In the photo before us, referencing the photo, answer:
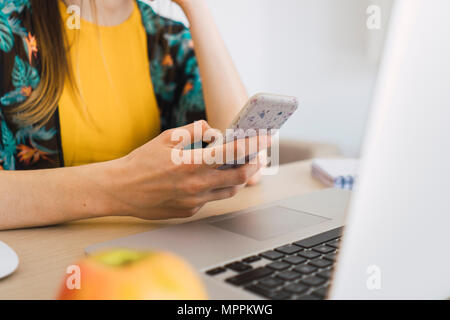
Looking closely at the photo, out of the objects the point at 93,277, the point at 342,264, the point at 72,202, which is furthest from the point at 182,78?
the point at 342,264

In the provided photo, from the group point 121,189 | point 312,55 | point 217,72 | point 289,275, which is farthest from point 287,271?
point 312,55

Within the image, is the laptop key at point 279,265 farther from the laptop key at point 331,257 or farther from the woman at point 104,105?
the woman at point 104,105

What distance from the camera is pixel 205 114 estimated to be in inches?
37.0

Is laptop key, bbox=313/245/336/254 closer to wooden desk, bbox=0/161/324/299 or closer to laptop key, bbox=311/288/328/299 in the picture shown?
laptop key, bbox=311/288/328/299

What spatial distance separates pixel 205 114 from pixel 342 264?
2.40 ft

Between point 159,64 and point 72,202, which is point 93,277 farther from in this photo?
point 159,64

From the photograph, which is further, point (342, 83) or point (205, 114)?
point (342, 83)

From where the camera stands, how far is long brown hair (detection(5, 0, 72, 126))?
0.78 meters

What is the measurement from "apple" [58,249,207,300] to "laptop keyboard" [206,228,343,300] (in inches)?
1.0

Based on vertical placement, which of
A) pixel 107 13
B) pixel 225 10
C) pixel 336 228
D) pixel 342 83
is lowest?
pixel 336 228

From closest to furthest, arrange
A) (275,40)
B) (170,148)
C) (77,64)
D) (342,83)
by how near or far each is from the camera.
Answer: (170,148) < (77,64) < (342,83) < (275,40)

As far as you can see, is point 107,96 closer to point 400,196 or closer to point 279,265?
point 279,265

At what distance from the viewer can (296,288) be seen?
32 centimetres

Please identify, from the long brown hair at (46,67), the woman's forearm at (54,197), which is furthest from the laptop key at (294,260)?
the long brown hair at (46,67)
